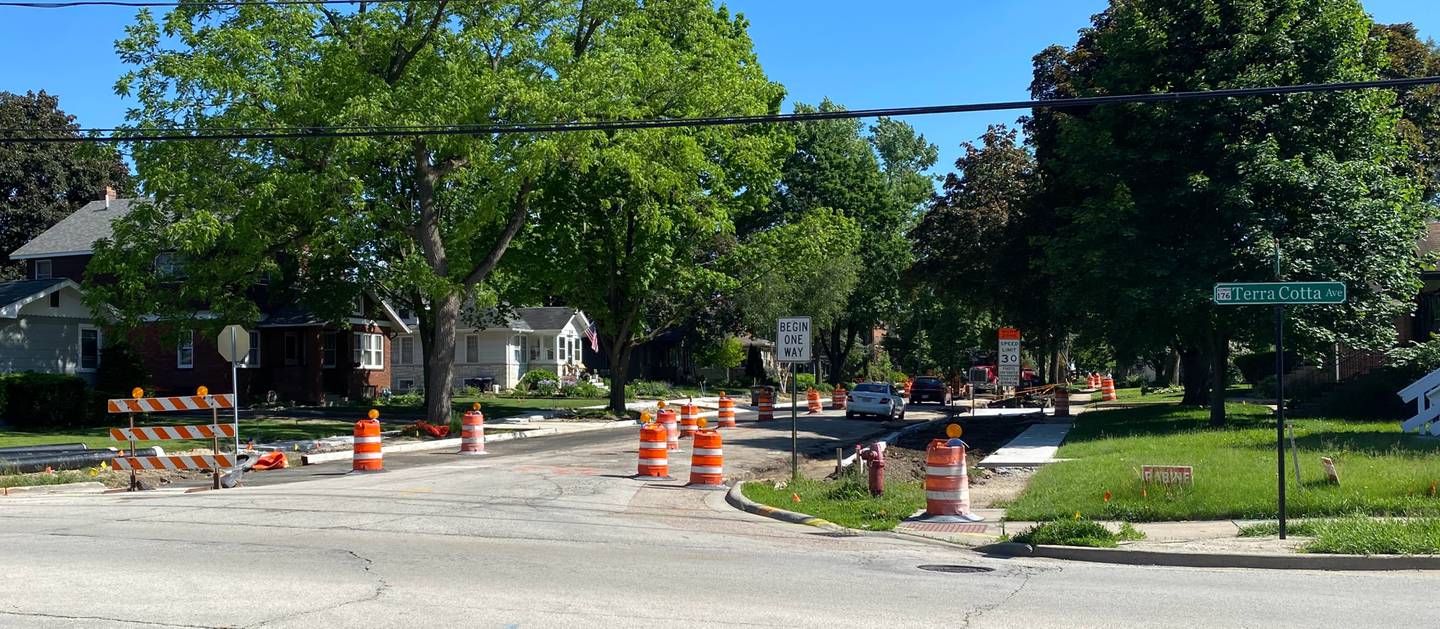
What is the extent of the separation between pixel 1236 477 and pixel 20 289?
3368cm

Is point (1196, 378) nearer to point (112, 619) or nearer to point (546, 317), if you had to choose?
point (546, 317)

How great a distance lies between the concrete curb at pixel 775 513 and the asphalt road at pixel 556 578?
0.36 m

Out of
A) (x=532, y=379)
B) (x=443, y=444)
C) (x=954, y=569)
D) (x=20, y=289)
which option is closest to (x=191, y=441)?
(x=443, y=444)

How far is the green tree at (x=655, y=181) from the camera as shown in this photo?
32719 mm

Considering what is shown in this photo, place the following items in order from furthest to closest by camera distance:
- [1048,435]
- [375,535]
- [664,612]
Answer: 1. [1048,435]
2. [375,535]
3. [664,612]

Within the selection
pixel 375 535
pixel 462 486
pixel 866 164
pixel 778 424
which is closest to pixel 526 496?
pixel 462 486

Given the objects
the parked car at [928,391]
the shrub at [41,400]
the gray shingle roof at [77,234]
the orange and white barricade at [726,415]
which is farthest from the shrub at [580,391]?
the shrub at [41,400]

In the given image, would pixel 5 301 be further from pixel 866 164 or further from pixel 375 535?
pixel 866 164

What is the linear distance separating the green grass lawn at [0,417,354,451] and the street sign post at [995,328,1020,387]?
2023 cm

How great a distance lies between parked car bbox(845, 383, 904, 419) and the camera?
39.8 meters

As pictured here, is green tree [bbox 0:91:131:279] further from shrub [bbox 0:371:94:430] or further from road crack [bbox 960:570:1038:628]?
road crack [bbox 960:570:1038:628]

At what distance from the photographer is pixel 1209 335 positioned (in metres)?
27.3

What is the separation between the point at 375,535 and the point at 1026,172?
35.7m

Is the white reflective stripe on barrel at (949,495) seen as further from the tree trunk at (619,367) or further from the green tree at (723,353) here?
the green tree at (723,353)
